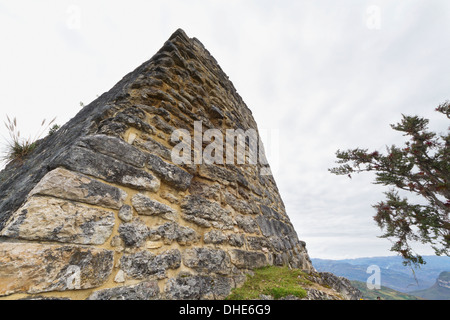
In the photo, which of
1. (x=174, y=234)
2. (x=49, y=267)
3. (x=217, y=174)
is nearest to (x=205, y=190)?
(x=217, y=174)

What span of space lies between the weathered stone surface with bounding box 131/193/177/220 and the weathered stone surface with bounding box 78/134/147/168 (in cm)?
34

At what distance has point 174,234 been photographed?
6.65ft

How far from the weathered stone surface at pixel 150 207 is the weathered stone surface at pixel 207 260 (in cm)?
46

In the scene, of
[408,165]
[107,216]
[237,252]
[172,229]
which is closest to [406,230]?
[408,165]

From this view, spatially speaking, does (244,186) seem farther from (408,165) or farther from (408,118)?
(408,118)

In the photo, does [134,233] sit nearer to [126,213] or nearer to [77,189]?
[126,213]

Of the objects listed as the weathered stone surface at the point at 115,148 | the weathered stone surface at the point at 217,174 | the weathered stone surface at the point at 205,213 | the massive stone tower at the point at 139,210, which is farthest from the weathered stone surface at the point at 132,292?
the weathered stone surface at the point at 217,174

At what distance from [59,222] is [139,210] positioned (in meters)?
0.59

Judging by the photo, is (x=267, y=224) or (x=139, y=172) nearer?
(x=139, y=172)

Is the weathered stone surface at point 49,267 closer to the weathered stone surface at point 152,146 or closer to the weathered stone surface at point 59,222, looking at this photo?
the weathered stone surface at point 59,222

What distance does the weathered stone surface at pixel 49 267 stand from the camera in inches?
43.8

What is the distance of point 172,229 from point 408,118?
10882mm

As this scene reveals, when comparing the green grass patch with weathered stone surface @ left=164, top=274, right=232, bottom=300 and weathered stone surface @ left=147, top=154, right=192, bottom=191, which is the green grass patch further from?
weathered stone surface @ left=147, top=154, right=192, bottom=191

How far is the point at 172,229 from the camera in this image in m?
2.03
